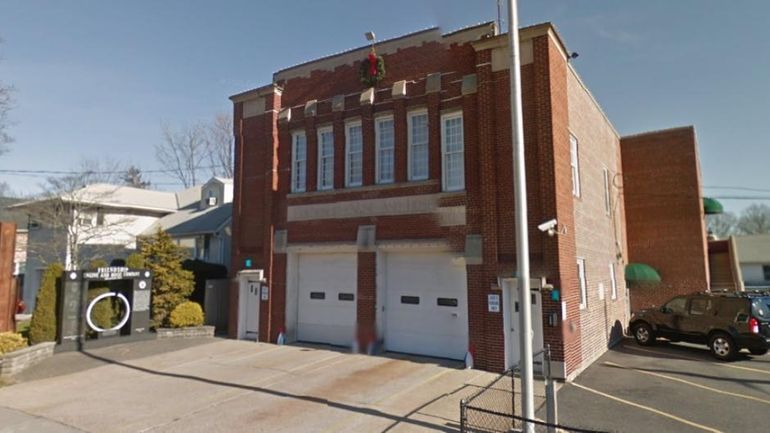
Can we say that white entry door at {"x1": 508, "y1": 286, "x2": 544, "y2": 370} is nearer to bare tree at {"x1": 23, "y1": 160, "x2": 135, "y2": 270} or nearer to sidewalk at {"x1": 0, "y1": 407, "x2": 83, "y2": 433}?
sidewalk at {"x1": 0, "y1": 407, "x2": 83, "y2": 433}

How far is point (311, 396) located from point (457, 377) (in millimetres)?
3555

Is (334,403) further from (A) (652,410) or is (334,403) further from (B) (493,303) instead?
(A) (652,410)

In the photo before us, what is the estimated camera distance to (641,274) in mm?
20344

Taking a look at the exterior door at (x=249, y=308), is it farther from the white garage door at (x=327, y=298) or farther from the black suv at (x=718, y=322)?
the black suv at (x=718, y=322)

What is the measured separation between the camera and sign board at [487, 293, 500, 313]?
11562mm

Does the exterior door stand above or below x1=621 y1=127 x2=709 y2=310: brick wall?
below

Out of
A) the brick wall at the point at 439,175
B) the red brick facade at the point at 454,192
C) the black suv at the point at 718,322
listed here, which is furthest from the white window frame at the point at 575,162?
the black suv at the point at 718,322

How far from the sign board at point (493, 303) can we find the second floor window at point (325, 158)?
6740 mm

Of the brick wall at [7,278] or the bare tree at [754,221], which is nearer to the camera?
the brick wall at [7,278]

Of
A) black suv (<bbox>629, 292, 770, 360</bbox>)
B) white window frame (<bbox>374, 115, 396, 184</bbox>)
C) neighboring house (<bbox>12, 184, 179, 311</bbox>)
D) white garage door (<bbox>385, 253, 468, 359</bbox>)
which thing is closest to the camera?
black suv (<bbox>629, 292, 770, 360</bbox>)

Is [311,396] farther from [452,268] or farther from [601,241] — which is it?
[601,241]

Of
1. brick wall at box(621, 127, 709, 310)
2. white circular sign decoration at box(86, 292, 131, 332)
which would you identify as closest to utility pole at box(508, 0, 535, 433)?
white circular sign decoration at box(86, 292, 131, 332)

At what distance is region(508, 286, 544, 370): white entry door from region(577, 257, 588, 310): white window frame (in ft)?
6.44

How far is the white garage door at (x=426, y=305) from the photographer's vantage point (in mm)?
12719
